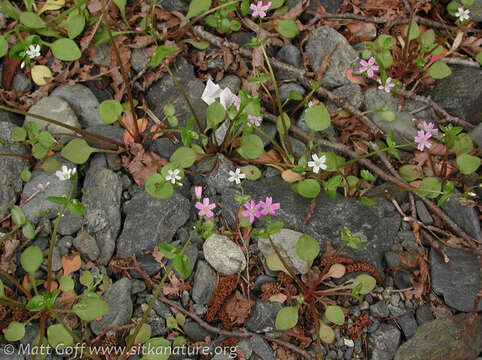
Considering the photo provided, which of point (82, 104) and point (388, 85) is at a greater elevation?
point (388, 85)

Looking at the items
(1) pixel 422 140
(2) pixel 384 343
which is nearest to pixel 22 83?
(1) pixel 422 140

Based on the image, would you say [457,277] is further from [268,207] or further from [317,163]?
[268,207]

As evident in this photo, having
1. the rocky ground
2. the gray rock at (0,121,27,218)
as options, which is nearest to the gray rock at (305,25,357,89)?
the rocky ground

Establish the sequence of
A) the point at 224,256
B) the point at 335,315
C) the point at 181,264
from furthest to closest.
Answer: the point at 224,256 → the point at 335,315 → the point at 181,264

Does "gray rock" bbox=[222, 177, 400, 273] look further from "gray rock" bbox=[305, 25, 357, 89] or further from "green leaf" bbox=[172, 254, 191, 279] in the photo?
"gray rock" bbox=[305, 25, 357, 89]

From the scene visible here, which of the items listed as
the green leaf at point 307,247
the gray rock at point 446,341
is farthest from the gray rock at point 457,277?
the green leaf at point 307,247

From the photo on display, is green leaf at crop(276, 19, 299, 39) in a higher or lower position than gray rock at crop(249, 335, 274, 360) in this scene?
higher
